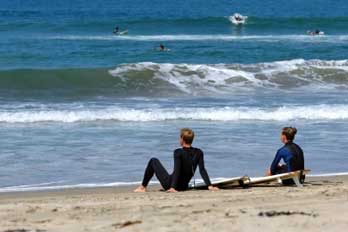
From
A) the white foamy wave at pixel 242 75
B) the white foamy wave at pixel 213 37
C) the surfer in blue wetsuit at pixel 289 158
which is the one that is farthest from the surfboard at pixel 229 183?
the white foamy wave at pixel 213 37

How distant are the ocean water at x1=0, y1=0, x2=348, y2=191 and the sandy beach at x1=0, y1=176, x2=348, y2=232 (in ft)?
5.61

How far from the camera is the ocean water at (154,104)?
12633 mm

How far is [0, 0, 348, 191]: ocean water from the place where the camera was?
1263 cm

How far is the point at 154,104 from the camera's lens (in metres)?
20.0

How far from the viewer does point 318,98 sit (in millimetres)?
21375

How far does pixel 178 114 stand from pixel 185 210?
9692 mm

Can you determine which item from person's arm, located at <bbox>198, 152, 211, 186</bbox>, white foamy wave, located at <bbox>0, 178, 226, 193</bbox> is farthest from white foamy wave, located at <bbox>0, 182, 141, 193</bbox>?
person's arm, located at <bbox>198, 152, 211, 186</bbox>

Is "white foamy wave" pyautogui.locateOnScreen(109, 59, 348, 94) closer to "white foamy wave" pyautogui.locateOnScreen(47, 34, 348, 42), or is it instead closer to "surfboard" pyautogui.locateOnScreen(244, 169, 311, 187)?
"surfboard" pyautogui.locateOnScreen(244, 169, 311, 187)

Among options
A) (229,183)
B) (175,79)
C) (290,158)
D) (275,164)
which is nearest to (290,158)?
(290,158)

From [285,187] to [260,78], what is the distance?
1477 cm

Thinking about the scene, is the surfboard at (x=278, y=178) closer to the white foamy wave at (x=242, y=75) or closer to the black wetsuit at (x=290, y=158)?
the black wetsuit at (x=290, y=158)

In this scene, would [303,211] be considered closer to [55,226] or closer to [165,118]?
[55,226]

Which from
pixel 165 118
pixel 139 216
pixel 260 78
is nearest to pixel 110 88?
→ pixel 260 78

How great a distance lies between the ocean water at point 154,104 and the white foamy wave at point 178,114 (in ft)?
0.08
